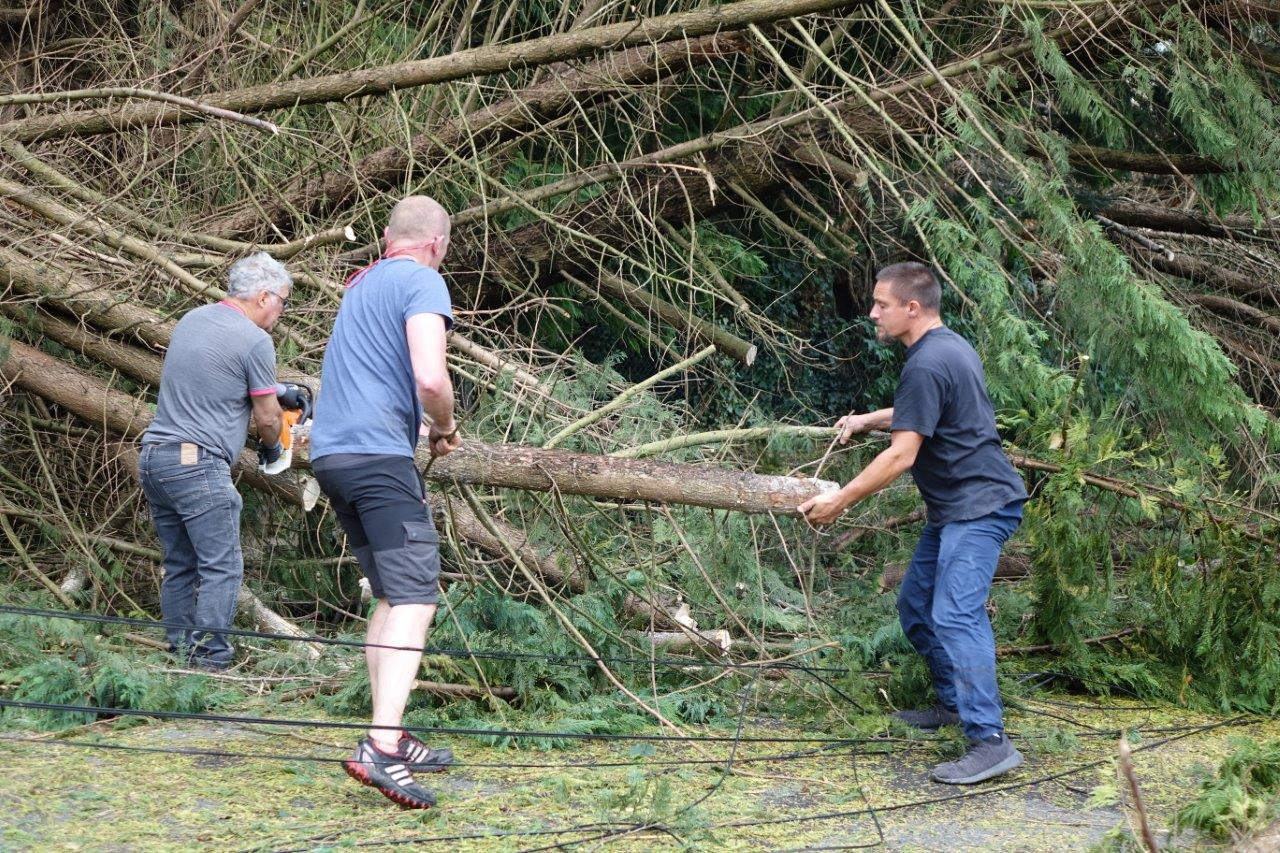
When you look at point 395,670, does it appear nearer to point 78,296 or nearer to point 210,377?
point 210,377

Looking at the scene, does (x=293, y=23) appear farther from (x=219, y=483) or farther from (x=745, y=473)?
(x=745, y=473)

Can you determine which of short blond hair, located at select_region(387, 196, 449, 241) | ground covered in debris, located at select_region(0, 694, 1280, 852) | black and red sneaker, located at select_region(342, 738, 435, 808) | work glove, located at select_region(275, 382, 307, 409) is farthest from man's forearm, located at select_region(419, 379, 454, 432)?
work glove, located at select_region(275, 382, 307, 409)

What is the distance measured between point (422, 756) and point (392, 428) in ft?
3.44

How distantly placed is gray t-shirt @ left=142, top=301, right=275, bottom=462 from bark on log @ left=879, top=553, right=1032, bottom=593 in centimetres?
308

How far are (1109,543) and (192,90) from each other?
5.79m

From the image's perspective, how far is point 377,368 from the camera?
12.4 ft

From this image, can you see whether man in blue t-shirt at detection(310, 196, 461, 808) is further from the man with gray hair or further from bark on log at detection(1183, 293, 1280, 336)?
bark on log at detection(1183, 293, 1280, 336)

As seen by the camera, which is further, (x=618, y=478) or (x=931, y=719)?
(x=931, y=719)

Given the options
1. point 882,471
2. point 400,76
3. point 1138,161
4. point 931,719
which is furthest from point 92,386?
point 1138,161

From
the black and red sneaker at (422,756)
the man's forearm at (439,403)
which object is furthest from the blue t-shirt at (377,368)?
the black and red sneaker at (422,756)

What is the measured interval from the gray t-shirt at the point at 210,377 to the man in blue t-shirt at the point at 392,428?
151 cm

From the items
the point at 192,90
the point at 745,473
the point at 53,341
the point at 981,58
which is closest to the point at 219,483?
the point at 53,341

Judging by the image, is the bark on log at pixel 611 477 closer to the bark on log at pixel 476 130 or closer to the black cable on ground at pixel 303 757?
the black cable on ground at pixel 303 757

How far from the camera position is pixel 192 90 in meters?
7.55
